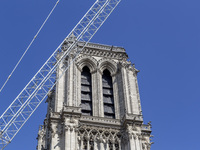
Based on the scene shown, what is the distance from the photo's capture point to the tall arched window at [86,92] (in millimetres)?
60662

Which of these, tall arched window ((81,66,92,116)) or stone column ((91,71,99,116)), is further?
tall arched window ((81,66,92,116))

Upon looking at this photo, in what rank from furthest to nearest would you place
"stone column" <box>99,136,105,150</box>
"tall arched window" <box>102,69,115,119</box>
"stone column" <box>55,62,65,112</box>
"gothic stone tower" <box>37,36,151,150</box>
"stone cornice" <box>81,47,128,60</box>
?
"stone cornice" <box>81,47,128,60</box> → "tall arched window" <box>102,69,115,119</box> → "stone column" <box>55,62,65,112</box> → "stone column" <box>99,136,105,150</box> → "gothic stone tower" <box>37,36,151,150</box>

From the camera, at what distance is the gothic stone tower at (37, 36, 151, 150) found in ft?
181

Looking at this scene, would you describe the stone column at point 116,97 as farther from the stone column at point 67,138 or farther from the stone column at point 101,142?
the stone column at point 67,138

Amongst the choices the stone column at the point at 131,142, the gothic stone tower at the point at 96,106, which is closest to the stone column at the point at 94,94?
the gothic stone tower at the point at 96,106

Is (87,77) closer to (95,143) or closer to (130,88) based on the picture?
(130,88)

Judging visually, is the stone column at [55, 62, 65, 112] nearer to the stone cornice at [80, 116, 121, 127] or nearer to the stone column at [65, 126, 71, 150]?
the stone cornice at [80, 116, 121, 127]

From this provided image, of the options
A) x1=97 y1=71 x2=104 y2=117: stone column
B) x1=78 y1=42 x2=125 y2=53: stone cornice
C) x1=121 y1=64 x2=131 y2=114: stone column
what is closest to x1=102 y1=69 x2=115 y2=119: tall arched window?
x1=97 y1=71 x2=104 y2=117: stone column

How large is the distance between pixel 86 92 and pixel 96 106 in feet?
10.3


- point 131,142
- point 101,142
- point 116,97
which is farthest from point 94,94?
point 131,142

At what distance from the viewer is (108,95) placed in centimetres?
6356

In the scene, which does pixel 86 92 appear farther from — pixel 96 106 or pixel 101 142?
pixel 101 142

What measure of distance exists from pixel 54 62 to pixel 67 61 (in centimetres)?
472

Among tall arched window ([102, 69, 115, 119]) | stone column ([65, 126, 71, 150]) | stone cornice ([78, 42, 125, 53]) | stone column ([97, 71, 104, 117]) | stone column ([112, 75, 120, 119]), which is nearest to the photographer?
stone column ([65, 126, 71, 150])
